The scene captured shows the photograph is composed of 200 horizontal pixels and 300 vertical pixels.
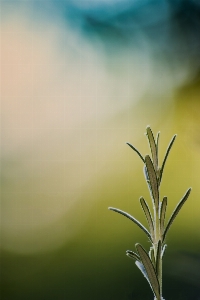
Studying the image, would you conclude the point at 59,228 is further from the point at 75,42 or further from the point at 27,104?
the point at 75,42

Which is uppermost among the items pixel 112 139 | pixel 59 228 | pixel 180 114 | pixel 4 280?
pixel 180 114

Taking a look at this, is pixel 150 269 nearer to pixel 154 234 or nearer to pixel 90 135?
pixel 154 234

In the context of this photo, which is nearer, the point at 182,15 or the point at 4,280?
the point at 4,280

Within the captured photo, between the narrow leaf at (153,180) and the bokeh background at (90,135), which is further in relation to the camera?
the bokeh background at (90,135)

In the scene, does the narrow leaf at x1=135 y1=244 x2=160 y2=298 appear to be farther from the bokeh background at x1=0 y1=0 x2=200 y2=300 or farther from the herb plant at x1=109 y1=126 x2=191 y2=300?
the bokeh background at x1=0 y1=0 x2=200 y2=300

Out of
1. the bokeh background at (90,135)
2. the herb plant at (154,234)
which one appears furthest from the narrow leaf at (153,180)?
the bokeh background at (90,135)

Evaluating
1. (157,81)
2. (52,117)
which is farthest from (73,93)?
(157,81)

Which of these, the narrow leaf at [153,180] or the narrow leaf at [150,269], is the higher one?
the narrow leaf at [153,180]

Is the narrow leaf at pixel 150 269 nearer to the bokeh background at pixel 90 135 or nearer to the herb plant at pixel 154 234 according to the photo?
the herb plant at pixel 154 234

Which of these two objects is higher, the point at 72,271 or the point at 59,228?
the point at 59,228
